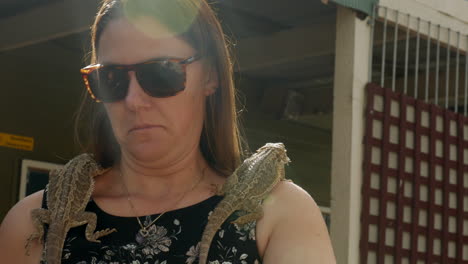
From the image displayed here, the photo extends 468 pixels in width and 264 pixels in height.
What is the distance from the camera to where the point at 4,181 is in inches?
281

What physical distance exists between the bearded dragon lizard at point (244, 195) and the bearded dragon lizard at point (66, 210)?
0.21m

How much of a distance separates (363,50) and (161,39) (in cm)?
419

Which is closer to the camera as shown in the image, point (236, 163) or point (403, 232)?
point (236, 163)

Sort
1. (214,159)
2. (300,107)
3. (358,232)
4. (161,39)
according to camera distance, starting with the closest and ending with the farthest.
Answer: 1. (161,39)
2. (214,159)
3. (358,232)
4. (300,107)

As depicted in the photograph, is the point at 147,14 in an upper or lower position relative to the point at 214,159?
upper

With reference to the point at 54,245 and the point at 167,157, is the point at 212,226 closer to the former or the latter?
the point at 167,157

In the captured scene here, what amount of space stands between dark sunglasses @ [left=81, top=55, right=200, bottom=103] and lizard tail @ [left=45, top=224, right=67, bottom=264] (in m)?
0.28

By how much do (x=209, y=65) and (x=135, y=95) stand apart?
177 mm

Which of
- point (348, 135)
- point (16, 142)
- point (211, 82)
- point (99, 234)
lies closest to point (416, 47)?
point (348, 135)

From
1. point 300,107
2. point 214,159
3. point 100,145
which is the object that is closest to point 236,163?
point 214,159

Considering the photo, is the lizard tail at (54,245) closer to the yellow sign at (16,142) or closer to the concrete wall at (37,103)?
the concrete wall at (37,103)

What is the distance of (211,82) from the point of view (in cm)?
182

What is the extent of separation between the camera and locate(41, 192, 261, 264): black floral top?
1.69 meters

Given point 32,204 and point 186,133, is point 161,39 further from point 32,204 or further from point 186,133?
point 32,204
